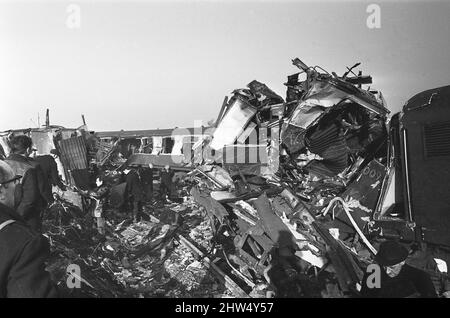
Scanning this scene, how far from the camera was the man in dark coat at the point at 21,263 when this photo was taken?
1.80 meters

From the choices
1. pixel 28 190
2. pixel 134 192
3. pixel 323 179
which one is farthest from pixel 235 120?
pixel 28 190

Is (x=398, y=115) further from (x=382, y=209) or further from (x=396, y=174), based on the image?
(x=382, y=209)

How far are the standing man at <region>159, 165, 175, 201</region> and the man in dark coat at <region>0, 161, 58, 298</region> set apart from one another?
9.67 m

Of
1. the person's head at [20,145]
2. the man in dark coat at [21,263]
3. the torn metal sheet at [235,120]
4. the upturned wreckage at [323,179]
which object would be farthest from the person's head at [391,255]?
the person's head at [20,145]

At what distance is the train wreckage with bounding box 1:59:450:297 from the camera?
15.3 feet

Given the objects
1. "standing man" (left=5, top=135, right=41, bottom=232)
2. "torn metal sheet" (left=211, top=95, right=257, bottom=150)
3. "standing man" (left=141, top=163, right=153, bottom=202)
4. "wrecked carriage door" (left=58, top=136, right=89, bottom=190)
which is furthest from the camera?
"wrecked carriage door" (left=58, top=136, right=89, bottom=190)

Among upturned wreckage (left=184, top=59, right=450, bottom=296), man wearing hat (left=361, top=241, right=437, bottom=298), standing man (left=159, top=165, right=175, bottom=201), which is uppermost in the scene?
upturned wreckage (left=184, top=59, right=450, bottom=296)

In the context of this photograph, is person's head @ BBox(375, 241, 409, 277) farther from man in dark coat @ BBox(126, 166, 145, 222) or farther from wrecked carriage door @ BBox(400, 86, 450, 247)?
man in dark coat @ BBox(126, 166, 145, 222)

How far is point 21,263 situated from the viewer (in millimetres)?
1823

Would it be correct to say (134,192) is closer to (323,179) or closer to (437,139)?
(323,179)

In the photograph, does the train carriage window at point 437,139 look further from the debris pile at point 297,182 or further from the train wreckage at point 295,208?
the debris pile at point 297,182

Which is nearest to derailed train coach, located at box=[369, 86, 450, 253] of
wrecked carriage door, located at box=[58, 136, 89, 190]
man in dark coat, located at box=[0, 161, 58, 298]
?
man in dark coat, located at box=[0, 161, 58, 298]

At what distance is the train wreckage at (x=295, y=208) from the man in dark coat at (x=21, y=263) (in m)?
2.66
